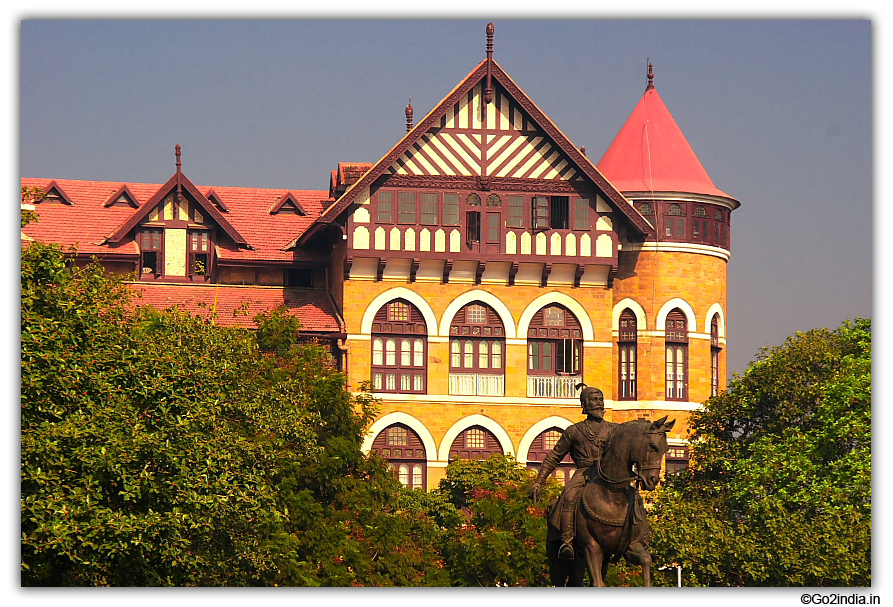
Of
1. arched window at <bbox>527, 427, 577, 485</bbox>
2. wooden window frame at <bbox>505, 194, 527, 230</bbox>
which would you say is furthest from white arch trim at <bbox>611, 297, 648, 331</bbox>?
arched window at <bbox>527, 427, 577, 485</bbox>

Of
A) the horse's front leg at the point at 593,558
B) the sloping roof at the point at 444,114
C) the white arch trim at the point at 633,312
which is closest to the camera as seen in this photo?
the horse's front leg at the point at 593,558

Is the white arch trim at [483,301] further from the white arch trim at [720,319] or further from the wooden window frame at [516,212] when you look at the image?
the white arch trim at [720,319]

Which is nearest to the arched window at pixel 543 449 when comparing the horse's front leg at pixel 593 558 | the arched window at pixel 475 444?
the arched window at pixel 475 444

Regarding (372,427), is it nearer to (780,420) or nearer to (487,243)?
(487,243)

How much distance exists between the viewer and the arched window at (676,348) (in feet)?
174

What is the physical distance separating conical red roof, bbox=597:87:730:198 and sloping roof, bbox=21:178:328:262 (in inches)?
393

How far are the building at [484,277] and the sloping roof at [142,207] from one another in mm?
166

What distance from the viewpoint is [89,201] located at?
5700 centimetres

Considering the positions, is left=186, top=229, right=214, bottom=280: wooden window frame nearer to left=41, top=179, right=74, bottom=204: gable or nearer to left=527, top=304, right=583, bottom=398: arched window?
left=41, top=179, right=74, bottom=204: gable

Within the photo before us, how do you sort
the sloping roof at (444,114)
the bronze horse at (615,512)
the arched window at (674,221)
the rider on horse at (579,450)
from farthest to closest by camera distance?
the arched window at (674,221)
the sloping roof at (444,114)
the rider on horse at (579,450)
the bronze horse at (615,512)

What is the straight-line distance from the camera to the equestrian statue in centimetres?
2470

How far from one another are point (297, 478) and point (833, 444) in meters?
14.0

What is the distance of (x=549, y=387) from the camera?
169 feet

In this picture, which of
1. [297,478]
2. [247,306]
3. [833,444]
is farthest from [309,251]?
[833,444]
